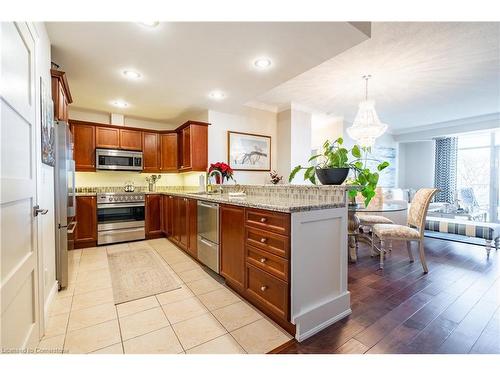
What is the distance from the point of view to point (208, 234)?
2.53 meters

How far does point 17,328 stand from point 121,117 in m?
4.15

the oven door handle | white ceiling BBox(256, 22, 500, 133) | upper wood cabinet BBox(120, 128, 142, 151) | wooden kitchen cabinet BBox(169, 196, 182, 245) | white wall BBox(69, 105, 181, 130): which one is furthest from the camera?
upper wood cabinet BBox(120, 128, 142, 151)

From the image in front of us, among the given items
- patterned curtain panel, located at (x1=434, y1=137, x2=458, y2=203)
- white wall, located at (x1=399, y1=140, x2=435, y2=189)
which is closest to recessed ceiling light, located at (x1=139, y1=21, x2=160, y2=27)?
patterned curtain panel, located at (x1=434, y1=137, x2=458, y2=203)

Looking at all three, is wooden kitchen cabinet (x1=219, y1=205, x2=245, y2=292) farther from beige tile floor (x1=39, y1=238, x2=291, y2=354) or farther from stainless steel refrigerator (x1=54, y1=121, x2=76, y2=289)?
stainless steel refrigerator (x1=54, y1=121, x2=76, y2=289)

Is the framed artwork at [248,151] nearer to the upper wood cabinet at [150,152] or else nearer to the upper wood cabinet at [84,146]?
the upper wood cabinet at [150,152]

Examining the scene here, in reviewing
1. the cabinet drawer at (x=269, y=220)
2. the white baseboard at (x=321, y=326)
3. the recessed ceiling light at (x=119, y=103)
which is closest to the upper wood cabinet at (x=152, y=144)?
the recessed ceiling light at (x=119, y=103)

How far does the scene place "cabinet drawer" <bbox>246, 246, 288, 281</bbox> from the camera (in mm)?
1509

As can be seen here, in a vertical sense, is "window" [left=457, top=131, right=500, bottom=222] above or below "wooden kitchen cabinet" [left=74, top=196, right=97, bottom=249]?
above

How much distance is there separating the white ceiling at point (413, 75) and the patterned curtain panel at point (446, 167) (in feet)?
4.26

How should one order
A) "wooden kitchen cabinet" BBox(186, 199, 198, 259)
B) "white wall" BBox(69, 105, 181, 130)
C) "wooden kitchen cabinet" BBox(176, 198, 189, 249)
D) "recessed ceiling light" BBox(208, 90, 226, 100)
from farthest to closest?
"white wall" BBox(69, 105, 181, 130) < "recessed ceiling light" BBox(208, 90, 226, 100) < "wooden kitchen cabinet" BBox(176, 198, 189, 249) < "wooden kitchen cabinet" BBox(186, 199, 198, 259)

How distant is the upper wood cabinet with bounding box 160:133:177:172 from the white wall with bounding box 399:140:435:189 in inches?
280
